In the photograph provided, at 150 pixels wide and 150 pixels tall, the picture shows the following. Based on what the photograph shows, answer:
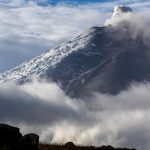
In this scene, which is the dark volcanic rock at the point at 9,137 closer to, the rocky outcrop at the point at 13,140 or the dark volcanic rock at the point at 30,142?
the rocky outcrop at the point at 13,140

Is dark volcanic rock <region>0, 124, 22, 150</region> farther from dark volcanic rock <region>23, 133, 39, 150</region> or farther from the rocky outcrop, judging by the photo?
dark volcanic rock <region>23, 133, 39, 150</region>

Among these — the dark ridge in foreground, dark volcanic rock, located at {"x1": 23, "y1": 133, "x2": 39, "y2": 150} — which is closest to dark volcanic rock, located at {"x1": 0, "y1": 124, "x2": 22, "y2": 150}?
Result: the dark ridge in foreground

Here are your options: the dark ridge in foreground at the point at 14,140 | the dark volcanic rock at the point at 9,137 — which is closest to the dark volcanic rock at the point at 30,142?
the dark ridge in foreground at the point at 14,140

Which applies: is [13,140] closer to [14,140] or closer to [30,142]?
[14,140]

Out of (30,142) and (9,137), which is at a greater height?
(9,137)

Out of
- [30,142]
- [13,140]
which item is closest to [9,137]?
[13,140]

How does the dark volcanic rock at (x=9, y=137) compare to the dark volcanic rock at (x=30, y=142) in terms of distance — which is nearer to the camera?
the dark volcanic rock at (x=9, y=137)

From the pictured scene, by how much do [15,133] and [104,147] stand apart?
27.7ft

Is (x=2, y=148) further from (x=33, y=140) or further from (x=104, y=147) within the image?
(x=104, y=147)

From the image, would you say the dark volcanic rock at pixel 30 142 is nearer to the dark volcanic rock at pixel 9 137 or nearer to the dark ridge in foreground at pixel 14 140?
the dark ridge in foreground at pixel 14 140

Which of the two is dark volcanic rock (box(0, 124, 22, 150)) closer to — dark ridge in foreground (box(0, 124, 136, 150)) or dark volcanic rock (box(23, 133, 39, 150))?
dark ridge in foreground (box(0, 124, 136, 150))

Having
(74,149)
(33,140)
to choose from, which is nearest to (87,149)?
(74,149)

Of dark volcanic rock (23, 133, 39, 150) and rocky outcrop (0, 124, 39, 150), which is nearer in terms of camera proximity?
rocky outcrop (0, 124, 39, 150)

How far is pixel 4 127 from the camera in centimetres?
3738
